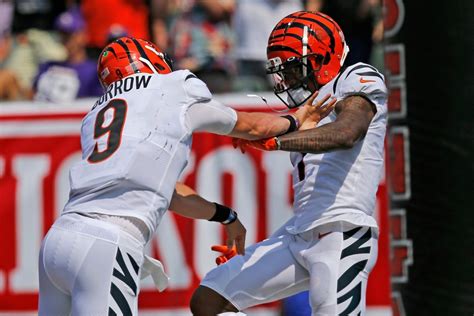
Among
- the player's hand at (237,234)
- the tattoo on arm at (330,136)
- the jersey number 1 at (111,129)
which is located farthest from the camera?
the player's hand at (237,234)

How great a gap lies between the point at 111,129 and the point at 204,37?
16.4 ft

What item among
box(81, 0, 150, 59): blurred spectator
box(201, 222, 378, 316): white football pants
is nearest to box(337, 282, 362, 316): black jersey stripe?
box(201, 222, 378, 316): white football pants

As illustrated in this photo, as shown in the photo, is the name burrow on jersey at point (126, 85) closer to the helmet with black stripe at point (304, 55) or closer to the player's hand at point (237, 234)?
the helmet with black stripe at point (304, 55)

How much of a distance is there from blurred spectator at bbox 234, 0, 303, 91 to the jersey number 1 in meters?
4.03

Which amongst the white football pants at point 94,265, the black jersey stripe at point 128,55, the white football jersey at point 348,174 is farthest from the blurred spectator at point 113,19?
the white football pants at point 94,265

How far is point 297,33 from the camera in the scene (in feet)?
16.9

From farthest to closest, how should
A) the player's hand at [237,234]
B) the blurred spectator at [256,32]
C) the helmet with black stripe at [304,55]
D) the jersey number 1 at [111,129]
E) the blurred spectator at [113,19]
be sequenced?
the blurred spectator at [113,19]
the blurred spectator at [256,32]
the player's hand at [237,234]
the helmet with black stripe at [304,55]
the jersey number 1 at [111,129]

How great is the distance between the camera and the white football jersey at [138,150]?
4.52 meters

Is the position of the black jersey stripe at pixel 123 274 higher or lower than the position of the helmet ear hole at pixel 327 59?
lower

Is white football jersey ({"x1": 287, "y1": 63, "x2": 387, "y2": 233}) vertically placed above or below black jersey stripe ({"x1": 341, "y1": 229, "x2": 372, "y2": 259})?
above

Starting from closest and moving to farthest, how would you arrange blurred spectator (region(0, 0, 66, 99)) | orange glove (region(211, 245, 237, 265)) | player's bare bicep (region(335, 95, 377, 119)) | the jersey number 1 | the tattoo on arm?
1. the jersey number 1
2. the tattoo on arm
3. player's bare bicep (region(335, 95, 377, 119))
4. orange glove (region(211, 245, 237, 265))
5. blurred spectator (region(0, 0, 66, 99))

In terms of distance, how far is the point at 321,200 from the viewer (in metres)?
5.04

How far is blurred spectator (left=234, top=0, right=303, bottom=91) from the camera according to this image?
343 inches

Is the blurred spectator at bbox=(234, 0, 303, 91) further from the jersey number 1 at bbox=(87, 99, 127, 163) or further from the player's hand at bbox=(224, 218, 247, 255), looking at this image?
the jersey number 1 at bbox=(87, 99, 127, 163)
